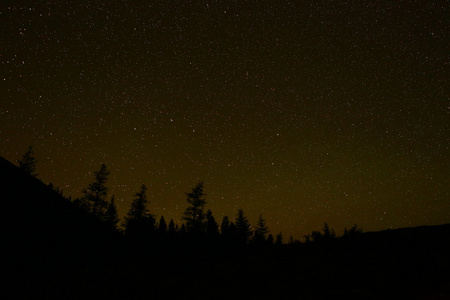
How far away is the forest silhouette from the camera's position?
8219mm

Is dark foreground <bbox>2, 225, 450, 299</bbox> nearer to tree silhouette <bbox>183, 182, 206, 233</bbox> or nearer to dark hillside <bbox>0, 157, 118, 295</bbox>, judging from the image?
dark hillside <bbox>0, 157, 118, 295</bbox>

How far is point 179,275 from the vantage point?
10.4 m

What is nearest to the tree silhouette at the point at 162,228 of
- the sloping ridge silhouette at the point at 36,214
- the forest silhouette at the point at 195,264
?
the sloping ridge silhouette at the point at 36,214

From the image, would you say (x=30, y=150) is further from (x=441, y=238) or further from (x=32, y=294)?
(x=441, y=238)

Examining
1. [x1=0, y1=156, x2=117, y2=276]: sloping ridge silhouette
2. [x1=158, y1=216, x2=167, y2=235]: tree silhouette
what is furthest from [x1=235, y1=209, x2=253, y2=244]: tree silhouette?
[x1=0, y1=156, x2=117, y2=276]: sloping ridge silhouette

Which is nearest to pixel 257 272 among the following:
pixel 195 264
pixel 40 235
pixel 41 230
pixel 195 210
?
pixel 195 264

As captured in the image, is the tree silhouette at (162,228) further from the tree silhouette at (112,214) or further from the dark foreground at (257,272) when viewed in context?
the dark foreground at (257,272)

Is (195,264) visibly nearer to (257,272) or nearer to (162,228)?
(257,272)

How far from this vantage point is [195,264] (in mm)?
11492

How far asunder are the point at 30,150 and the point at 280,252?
53.2 metres

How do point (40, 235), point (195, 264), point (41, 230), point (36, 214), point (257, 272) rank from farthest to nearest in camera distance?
point (36, 214) → point (41, 230) → point (40, 235) → point (195, 264) → point (257, 272)

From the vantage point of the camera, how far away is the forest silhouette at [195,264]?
822 cm

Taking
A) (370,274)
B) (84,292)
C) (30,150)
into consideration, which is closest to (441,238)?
(370,274)

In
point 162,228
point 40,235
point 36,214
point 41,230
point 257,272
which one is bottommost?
point 257,272
